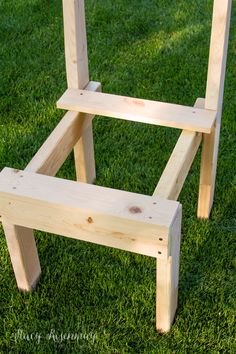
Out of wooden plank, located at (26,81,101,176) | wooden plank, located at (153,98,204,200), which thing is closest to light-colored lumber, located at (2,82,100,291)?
wooden plank, located at (26,81,101,176)

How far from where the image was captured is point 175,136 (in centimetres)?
235

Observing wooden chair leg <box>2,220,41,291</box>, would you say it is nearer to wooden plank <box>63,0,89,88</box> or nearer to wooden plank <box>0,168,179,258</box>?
wooden plank <box>0,168,179,258</box>

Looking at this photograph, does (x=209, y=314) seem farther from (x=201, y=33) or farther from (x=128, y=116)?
(x=201, y=33)

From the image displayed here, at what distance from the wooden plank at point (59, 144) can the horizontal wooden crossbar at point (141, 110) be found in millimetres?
48

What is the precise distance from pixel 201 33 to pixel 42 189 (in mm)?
1842

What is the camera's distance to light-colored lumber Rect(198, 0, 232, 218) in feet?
5.05

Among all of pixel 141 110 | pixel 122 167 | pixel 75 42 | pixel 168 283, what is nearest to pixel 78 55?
pixel 75 42

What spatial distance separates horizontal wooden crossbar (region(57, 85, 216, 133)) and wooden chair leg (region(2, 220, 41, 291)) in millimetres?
417

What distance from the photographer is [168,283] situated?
1465 millimetres

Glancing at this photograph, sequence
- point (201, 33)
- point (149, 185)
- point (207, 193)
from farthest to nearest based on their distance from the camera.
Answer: point (201, 33) → point (149, 185) → point (207, 193)

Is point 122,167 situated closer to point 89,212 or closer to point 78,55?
point 78,55

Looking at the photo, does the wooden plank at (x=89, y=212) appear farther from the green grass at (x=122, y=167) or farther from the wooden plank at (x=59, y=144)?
the green grass at (x=122, y=167)

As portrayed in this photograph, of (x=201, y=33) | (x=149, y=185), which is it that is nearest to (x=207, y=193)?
(x=149, y=185)

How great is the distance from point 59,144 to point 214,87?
18.3 inches
